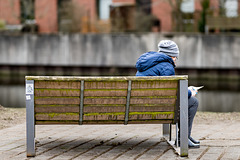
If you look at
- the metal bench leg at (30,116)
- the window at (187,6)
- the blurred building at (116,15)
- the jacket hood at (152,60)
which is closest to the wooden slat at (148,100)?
A: the jacket hood at (152,60)

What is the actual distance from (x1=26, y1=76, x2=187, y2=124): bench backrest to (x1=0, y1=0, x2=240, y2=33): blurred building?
19172 millimetres

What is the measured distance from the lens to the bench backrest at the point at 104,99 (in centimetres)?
503

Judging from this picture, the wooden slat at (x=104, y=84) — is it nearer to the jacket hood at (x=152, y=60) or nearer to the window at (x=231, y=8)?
the jacket hood at (x=152, y=60)

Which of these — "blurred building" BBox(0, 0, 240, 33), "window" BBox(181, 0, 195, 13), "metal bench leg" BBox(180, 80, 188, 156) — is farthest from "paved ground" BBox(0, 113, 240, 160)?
"window" BBox(181, 0, 195, 13)

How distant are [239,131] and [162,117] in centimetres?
196

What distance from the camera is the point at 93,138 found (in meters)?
6.30

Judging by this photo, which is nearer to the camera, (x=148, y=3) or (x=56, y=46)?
(x=56, y=46)

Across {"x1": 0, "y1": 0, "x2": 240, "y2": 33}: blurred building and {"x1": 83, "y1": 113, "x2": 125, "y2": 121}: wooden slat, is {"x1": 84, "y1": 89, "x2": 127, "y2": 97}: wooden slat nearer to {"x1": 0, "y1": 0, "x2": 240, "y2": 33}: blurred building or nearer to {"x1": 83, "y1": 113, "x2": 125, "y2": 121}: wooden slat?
{"x1": 83, "y1": 113, "x2": 125, "y2": 121}: wooden slat

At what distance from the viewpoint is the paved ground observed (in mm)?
5254

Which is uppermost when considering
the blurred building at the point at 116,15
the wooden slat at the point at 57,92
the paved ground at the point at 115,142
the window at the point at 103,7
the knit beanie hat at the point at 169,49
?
the window at the point at 103,7

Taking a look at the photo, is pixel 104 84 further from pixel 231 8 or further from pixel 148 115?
pixel 231 8

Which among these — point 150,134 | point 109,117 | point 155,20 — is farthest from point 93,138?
point 155,20

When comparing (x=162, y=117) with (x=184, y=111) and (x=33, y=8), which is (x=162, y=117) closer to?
(x=184, y=111)

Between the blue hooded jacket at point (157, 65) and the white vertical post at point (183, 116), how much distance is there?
0.30 meters
